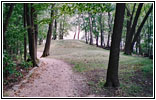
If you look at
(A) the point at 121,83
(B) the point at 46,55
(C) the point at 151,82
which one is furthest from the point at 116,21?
(B) the point at 46,55

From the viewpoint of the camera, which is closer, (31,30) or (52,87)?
(52,87)

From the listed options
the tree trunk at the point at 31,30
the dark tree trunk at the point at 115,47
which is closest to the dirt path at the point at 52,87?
the dark tree trunk at the point at 115,47

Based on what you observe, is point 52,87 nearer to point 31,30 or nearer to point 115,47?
point 115,47

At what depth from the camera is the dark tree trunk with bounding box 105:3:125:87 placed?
5254mm

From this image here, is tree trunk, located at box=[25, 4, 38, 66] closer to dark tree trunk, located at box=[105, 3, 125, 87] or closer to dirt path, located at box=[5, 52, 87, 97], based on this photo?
dirt path, located at box=[5, 52, 87, 97]

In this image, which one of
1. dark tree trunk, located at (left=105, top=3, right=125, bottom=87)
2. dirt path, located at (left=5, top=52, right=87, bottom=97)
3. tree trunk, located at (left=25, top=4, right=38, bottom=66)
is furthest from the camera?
tree trunk, located at (left=25, top=4, right=38, bottom=66)

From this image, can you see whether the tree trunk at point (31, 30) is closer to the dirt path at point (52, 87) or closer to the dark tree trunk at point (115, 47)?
the dirt path at point (52, 87)

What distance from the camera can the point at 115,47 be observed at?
546cm

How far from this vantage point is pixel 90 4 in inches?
214

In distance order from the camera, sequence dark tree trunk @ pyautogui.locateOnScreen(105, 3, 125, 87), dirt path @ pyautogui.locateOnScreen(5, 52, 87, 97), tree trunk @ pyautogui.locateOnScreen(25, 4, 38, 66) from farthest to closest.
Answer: tree trunk @ pyautogui.locateOnScreen(25, 4, 38, 66) → dark tree trunk @ pyautogui.locateOnScreen(105, 3, 125, 87) → dirt path @ pyautogui.locateOnScreen(5, 52, 87, 97)

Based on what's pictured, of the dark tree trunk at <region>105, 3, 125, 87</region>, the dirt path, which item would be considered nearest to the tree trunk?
the dirt path

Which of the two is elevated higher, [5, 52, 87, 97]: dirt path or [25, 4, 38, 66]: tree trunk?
[25, 4, 38, 66]: tree trunk

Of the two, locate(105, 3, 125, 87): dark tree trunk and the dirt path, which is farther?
locate(105, 3, 125, 87): dark tree trunk

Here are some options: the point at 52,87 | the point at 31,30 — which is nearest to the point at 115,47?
the point at 52,87
